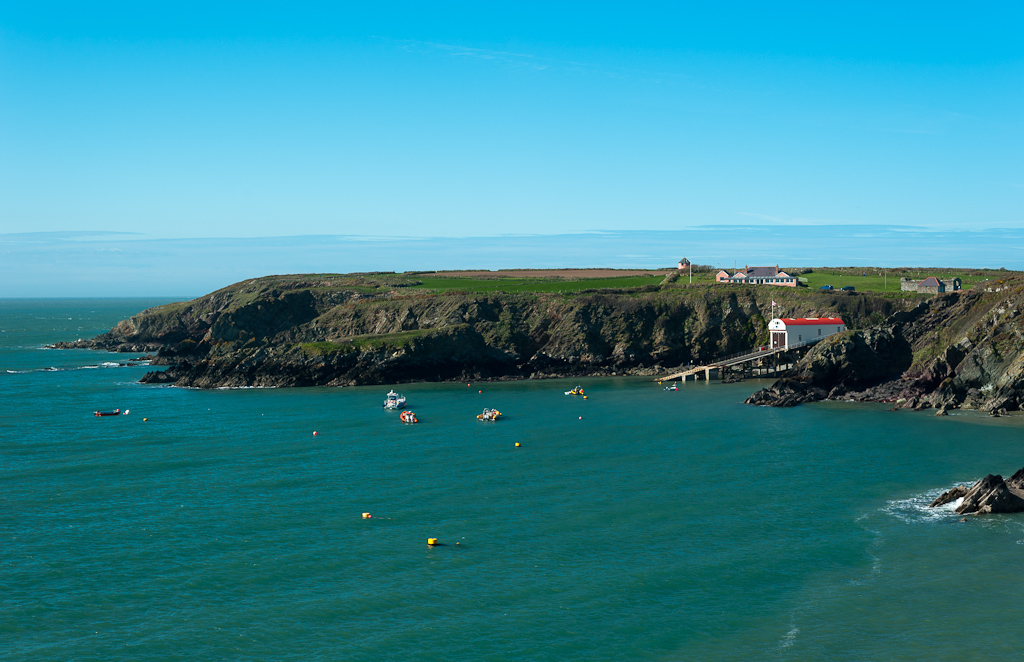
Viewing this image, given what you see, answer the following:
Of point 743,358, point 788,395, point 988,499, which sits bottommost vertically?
point 988,499

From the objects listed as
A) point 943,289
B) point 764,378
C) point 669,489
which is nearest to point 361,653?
point 669,489

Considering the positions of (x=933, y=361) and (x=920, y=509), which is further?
(x=933, y=361)

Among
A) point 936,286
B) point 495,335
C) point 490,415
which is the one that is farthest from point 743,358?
point 490,415

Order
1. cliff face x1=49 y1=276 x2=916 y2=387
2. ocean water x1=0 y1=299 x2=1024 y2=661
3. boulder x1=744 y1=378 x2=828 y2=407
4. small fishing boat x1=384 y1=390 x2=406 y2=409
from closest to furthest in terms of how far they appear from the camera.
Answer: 1. ocean water x1=0 y1=299 x2=1024 y2=661
2. small fishing boat x1=384 y1=390 x2=406 y2=409
3. boulder x1=744 y1=378 x2=828 y2=407
4. cliff face x1=49 y1=276 x2=916 y2=387

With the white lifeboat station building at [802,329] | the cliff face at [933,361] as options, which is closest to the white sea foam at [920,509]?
the cliff face at [933,361]

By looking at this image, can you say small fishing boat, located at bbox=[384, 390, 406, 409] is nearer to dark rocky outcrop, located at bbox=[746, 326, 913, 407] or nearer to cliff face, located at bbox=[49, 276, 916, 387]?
cliff face, located at bbox=[49, 276, 916, 387]

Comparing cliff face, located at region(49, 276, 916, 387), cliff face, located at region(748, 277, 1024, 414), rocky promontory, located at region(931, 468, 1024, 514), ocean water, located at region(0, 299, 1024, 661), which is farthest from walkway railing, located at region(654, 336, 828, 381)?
rocky promontory, located at region(931, 468, 1024, 514)

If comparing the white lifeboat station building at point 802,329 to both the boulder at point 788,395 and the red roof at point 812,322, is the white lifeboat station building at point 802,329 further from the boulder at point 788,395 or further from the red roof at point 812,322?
the boulder at point 788,395

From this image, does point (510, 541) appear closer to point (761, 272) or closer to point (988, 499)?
point (988, 499)
